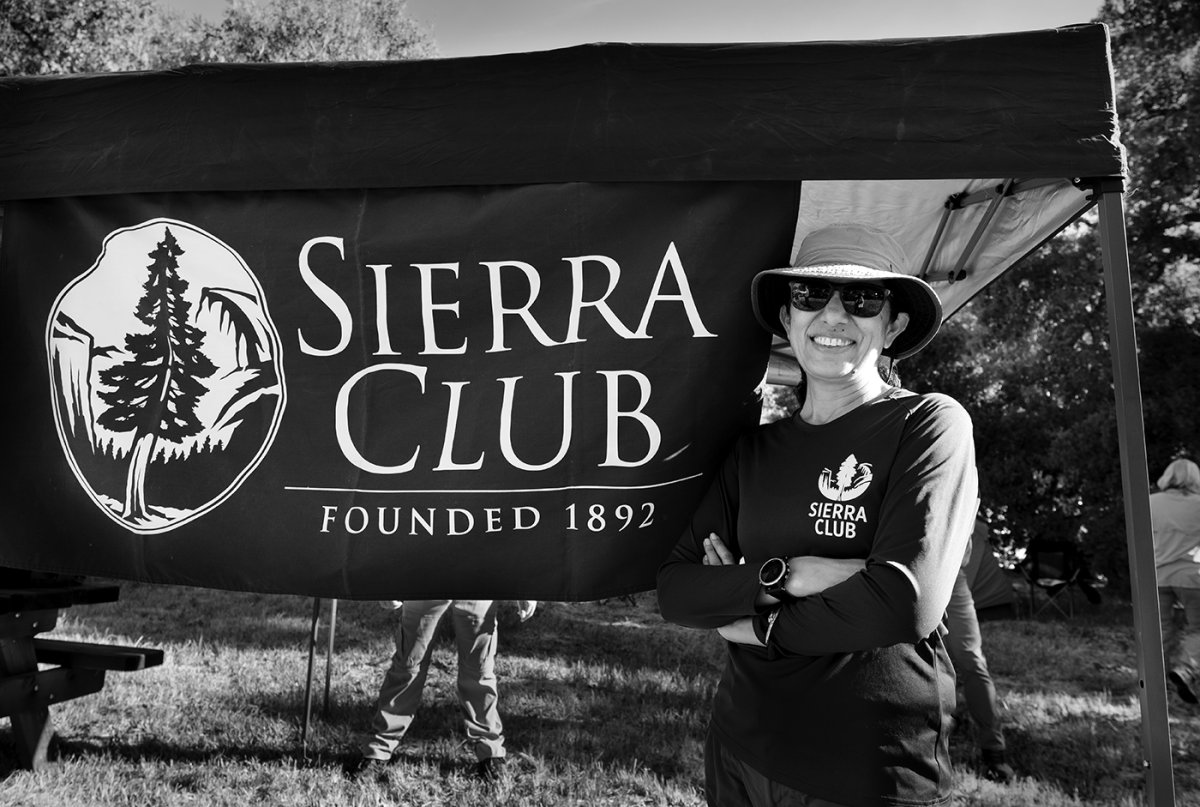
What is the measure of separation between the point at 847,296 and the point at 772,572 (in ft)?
2.13

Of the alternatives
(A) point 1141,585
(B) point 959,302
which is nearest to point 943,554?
(A) point 1141,585

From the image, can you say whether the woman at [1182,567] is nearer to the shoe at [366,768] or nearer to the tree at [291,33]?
the shoe at [366,768]

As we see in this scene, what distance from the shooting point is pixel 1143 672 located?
1980mm

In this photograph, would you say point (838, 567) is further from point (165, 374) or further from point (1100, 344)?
point (1100, 344)

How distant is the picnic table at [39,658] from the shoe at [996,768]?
13.8 feet

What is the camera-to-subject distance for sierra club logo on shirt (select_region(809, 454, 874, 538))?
1.91 metres

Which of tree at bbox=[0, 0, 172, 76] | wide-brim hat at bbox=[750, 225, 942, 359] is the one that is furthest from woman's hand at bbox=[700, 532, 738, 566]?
tree at bbox=[0, 0, 172, 76]

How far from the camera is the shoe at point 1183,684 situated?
245 inches

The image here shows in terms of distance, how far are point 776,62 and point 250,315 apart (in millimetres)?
1474

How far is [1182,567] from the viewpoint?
6.43 meters

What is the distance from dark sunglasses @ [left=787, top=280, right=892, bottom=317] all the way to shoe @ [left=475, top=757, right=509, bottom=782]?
312 centimetres

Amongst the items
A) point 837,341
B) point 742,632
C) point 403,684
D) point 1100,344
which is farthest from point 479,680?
point 1100,344

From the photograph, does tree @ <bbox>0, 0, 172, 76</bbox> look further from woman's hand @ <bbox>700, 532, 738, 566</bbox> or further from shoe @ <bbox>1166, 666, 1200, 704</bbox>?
shoe @ <bbox>1166, 666, 1200, 704</bbox>

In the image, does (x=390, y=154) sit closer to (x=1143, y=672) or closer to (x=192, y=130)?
(x=192, y=130)
